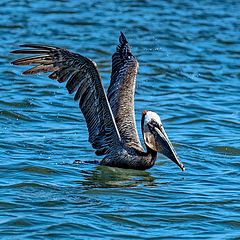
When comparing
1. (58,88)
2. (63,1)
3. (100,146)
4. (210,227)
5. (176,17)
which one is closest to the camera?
(210,227)

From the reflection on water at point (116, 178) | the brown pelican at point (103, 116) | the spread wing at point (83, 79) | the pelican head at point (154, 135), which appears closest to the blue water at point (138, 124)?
the reflection on water at point (116, 178)

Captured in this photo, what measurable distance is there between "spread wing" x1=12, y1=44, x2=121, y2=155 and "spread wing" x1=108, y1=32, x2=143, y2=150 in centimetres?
28

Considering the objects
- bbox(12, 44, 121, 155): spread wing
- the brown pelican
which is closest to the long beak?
the brown pelican

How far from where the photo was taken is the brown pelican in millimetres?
9000

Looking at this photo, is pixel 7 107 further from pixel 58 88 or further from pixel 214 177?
pixel 214 177

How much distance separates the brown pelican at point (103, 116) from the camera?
29.5 feet

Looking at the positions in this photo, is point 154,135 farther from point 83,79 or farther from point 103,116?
point 83,79

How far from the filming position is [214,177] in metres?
9.11

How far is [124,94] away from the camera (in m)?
9.92

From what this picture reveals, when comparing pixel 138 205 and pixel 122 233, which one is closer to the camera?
pixel 122 233

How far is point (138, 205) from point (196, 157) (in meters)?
2.16

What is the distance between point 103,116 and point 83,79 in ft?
1.55

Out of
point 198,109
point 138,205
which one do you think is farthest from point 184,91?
point 138,205

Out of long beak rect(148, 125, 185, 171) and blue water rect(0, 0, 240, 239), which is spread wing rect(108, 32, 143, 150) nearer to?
long beak rect(148, 125, 185, 171)
